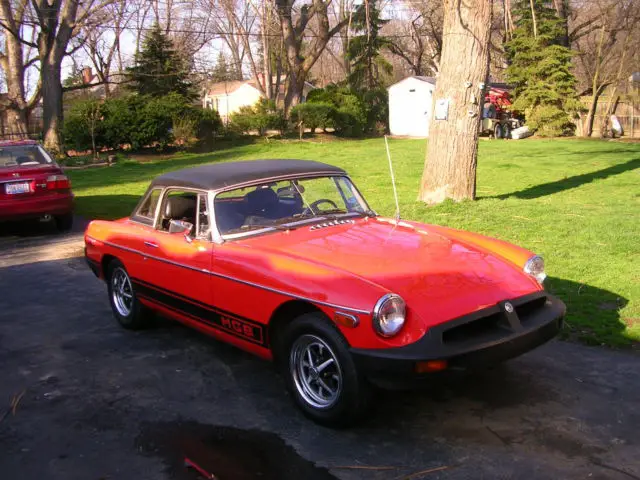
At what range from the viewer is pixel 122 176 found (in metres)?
19.2

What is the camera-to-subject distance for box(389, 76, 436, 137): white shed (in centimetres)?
3578

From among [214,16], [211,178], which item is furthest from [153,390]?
[214,16]

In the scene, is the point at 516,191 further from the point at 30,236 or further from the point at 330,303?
the point at 330,303

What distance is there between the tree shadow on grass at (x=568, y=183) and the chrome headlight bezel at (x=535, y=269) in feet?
23.4

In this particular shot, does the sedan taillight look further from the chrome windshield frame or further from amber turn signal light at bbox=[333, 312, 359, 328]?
amber turn signal light at bbox=[333, 312, 359, 328]

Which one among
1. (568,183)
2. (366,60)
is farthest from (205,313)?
(366,60)

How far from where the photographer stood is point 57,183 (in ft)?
34.2

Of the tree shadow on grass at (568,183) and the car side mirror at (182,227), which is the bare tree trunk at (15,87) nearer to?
the tree shadow on grass at (568,183)

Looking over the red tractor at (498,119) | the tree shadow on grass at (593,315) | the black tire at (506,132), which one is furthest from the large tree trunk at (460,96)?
the black tire at (506,132)

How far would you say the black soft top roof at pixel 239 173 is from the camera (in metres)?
4.87

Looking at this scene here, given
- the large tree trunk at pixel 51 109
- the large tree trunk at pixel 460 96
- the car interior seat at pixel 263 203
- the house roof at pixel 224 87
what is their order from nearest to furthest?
the car interior seat at pixel 263 203
the large tree trunk at pixel 460 96
the large tree trunk at pixel 51 109
the house roof at pixel 224 87

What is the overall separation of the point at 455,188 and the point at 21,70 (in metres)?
24.5

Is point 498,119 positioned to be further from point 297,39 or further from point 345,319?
point 345,319

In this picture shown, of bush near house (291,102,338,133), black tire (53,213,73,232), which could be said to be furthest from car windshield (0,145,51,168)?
bush near house (291,102,338,133)
